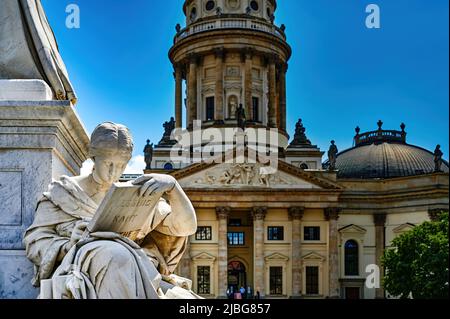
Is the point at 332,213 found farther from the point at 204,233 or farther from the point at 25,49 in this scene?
the point at 25,49

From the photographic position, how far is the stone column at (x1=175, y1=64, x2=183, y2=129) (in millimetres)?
67188

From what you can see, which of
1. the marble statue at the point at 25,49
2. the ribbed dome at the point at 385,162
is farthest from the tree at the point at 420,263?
the marble statue at the point at 25,49

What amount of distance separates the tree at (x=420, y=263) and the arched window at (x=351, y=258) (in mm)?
16449

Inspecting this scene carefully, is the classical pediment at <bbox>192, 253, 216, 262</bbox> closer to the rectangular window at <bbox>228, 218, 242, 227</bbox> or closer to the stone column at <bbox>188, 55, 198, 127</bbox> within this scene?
the rectangular window at <bbox>228, 218, 242, 227</bbox>

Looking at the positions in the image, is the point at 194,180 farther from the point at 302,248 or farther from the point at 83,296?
the point at 83,296

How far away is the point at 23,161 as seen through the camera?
4.84 m

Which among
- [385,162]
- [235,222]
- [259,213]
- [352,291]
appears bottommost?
[352,291]

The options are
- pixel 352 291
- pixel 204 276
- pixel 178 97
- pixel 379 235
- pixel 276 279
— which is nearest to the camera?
pixel 204 276

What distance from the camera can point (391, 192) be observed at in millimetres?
57812

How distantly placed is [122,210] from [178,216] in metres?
0.44

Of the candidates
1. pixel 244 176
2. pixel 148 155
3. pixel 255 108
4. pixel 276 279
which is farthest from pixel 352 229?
pixel 148 155

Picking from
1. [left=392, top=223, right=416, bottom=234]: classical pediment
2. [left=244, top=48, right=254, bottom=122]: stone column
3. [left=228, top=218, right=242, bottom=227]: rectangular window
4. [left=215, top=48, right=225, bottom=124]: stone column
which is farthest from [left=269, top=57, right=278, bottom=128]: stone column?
[left=392, top=223, right=416, bottom=234]: classical pediment

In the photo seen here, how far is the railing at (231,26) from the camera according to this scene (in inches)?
2602

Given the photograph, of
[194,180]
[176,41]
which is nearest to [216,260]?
[194,180]
